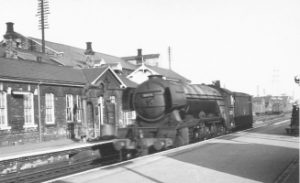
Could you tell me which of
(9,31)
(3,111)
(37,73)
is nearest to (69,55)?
(9,31)

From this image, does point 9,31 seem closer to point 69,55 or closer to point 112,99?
point 69,55

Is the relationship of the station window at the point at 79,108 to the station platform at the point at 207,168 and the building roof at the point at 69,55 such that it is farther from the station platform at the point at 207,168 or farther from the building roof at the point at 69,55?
the building roof at the point at 69,55

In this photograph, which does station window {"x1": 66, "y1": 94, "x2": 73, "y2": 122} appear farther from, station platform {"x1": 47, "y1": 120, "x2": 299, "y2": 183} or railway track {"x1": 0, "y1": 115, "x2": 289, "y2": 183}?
station platform {"x1": 47, "y1": 120, "x2": 299, "y2": 183}

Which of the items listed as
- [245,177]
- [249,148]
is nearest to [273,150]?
[249,148]

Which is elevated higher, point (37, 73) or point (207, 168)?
point (37, 73)

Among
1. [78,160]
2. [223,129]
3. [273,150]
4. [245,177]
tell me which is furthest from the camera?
[223,129]

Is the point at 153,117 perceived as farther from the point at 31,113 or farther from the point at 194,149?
the point at 31,113

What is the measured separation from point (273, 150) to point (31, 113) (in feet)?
43.6

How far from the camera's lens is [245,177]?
7895 millimetres

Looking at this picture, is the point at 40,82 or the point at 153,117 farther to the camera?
the point at 40,82

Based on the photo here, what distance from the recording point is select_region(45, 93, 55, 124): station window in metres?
20.4

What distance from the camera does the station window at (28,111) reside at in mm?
18953

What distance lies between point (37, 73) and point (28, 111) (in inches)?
103

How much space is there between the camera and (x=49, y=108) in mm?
20516
